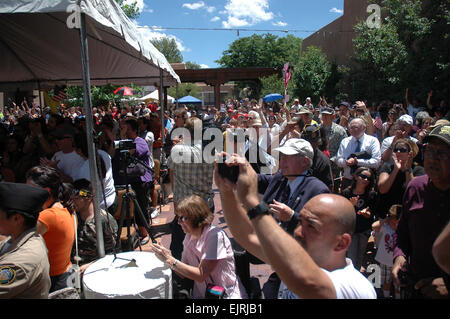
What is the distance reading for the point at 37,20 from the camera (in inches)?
194

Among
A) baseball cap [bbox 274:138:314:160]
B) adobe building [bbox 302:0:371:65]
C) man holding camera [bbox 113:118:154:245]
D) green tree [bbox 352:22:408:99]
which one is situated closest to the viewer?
baseball cap [bbox 274:138:314:160]

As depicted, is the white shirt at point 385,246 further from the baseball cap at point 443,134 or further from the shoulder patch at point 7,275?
the shoulder patch at point 7,275

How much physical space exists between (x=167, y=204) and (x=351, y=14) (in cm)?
1860

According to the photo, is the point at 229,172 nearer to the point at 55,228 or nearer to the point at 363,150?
the point at 55,228

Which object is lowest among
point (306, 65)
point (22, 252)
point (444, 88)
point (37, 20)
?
point (22, 252)

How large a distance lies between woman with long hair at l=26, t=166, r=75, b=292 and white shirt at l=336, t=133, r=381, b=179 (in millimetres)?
3600

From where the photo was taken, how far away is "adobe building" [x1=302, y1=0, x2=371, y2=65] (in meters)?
18.7

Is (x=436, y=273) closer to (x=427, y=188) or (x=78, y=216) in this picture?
(x=427, y=188)

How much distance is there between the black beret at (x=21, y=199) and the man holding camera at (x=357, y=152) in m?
3.68

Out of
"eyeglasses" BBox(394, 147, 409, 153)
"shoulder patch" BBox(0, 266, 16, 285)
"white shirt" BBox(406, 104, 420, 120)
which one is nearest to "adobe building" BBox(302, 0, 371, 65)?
"white shirt" BBox(406, 104, 420, 120)

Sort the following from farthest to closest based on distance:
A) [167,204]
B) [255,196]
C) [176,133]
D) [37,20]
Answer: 1. [167,204]
2. [37,20]
3. [176,133]
4. [255,196]

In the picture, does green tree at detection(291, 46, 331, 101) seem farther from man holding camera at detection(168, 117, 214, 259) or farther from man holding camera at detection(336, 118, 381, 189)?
man holding camera at detection(168, 117, 214, 259)

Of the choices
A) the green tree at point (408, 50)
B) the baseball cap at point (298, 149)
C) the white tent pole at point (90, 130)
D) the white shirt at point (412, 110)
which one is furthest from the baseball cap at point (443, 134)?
the green tree at point (408, 50)
